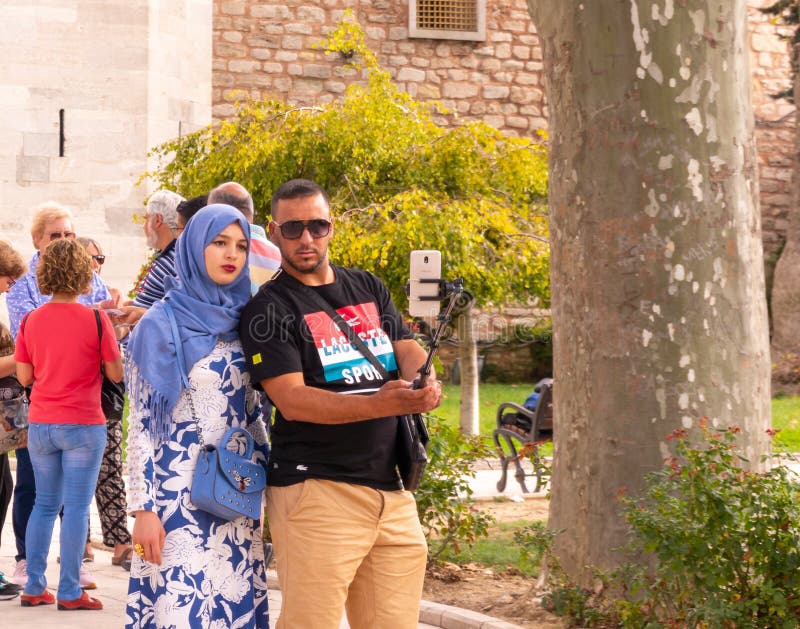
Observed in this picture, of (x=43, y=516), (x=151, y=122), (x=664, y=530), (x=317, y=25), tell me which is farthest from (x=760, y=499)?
(x=317, y=25)

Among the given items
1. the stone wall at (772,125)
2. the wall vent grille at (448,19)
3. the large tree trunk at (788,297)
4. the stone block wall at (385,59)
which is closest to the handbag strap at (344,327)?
the stone block wall at (385,59)

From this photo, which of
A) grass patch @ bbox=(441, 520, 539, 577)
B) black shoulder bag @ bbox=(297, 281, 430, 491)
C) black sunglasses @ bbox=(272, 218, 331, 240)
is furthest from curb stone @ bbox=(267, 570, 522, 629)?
black sunglasses @ bbox=(272, 218, 331, 240)

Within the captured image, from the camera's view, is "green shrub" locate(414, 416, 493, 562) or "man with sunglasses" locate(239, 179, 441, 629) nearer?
"man with sunglasses" locate(239, 179, 441, 629)

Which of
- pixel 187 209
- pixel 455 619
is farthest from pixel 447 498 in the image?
pixel 187 209

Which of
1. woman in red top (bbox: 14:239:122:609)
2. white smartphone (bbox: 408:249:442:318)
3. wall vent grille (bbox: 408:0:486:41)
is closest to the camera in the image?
white smartphone (bbox: 408:249:442:318)

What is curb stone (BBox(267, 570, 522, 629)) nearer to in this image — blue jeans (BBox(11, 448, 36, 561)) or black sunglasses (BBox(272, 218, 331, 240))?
blue jeans (BBox(11, 448, 36, 561))

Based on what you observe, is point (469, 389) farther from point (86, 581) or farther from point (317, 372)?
point (317, 372)

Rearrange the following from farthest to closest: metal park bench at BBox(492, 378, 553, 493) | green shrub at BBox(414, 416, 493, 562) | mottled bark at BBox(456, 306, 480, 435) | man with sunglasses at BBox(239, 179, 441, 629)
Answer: mottled bark at BBox(456, 306, 480, 435)
metal park bench at BBox(492, 378, 553, 493)
green shrub at BBox(414, 416, 493, 562)
man with sunglasses at BBox(239, 179, 441, 629)

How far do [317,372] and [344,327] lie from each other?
0.15 metres

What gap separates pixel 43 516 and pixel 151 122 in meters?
10.5

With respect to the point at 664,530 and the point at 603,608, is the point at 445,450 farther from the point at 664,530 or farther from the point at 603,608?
the point at 664,530

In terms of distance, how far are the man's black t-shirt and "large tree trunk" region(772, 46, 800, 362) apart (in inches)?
705

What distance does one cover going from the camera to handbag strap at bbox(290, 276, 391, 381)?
3.80m

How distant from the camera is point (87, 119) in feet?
51.7
